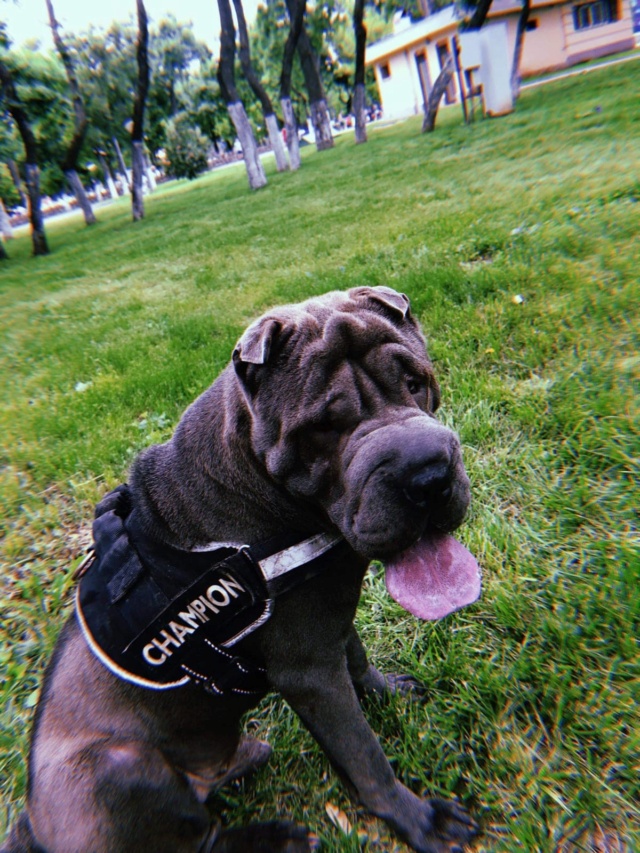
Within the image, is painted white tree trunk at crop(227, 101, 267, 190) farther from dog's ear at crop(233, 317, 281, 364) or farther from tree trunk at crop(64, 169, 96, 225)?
dog's ear at crop(233, 317, 281, 364)

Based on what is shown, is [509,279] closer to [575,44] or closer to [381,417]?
[381,417]

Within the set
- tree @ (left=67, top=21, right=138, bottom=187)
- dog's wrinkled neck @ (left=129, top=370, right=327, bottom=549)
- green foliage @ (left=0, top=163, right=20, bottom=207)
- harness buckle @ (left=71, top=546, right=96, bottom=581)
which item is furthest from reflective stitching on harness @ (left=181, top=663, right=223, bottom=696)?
green foliage @ (left=0, top=163, right=20, bottom=207)

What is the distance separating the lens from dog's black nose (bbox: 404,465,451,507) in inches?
66.7

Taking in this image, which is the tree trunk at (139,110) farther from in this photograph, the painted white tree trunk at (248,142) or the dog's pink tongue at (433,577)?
the dog's pink tongue at (433,577)

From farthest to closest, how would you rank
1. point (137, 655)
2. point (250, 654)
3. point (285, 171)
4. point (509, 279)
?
point (285, 171)
point (509, 279)
point (250, 654)
point (137, 655)

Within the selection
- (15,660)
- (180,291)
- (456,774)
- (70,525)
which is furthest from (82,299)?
(456,774)

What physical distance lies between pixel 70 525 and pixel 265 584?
2.48 metres

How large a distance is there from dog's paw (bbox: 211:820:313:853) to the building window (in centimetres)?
4023

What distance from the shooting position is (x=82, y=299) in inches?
403

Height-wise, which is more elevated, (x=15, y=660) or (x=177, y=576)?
(x=177, y=576)

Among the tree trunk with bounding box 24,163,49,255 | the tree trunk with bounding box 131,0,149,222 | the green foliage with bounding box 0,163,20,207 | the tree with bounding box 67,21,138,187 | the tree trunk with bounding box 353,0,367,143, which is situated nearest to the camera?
the tree trunk with bounding box 24,163,49,255

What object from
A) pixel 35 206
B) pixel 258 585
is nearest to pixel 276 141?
pixel 35 206

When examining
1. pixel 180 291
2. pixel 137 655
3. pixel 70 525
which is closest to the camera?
pixel 137 655

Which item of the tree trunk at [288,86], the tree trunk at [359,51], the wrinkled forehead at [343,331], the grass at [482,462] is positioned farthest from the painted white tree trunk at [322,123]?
the wrinkled forehead at [343,331]
